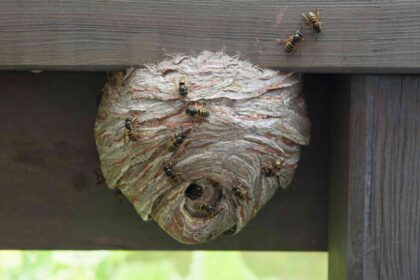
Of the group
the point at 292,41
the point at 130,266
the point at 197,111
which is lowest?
the point at 130,266

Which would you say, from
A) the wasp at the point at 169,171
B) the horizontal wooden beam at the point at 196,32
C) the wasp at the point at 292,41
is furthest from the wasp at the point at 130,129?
the wasp at the point at 292,41

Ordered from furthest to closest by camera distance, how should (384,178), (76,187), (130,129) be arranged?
(76,187), (130,129), (384,178)

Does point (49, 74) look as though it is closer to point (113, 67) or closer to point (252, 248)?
point (113, 67)

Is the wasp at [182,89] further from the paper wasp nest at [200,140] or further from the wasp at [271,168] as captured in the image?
the wasp at [271,168]

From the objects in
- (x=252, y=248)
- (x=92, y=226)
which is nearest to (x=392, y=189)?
(x=252, y=248)

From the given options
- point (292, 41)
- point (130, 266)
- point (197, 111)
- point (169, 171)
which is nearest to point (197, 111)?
point (197, 111)

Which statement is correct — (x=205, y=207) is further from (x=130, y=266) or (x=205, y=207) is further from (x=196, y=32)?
(x=130, y=266)

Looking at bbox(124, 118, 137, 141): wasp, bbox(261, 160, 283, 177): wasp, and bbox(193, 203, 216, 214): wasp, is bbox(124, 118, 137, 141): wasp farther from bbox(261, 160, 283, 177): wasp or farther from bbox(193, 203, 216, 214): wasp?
bbox(261, 160, 283, 177): wasp
